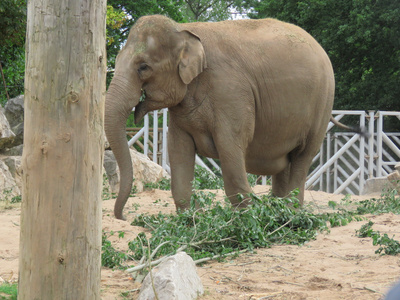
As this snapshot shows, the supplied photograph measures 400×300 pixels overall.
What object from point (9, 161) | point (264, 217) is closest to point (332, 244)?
point (264, 217)

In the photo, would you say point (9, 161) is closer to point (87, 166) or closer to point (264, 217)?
point (264, 217)

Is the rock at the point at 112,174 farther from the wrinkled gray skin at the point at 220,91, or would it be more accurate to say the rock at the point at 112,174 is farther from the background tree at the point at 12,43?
the background tree at the point at 12,43

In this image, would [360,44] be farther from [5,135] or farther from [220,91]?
[220,91]

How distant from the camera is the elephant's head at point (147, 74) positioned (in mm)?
6934

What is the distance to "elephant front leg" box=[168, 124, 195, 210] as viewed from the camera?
755 cm

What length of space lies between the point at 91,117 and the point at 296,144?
525 centimetres

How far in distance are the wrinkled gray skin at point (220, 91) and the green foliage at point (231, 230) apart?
2.50 ft

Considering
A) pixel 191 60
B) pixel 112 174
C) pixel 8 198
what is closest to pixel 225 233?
pixel 191 60

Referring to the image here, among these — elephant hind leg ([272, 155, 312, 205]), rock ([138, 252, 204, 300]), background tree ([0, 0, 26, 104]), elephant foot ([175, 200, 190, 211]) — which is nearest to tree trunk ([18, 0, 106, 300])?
rock ([138, 252, 204, 300])

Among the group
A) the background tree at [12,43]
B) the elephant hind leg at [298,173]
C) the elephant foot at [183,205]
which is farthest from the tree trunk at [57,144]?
the background tree at [12,43]

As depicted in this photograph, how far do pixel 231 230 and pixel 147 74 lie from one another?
223 cm

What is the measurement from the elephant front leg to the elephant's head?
488 mm

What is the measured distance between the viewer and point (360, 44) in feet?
72.1

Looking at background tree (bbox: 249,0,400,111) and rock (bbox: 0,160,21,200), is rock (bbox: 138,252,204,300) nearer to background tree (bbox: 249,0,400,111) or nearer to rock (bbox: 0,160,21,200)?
rock (bbox: 0,160,21,200)
